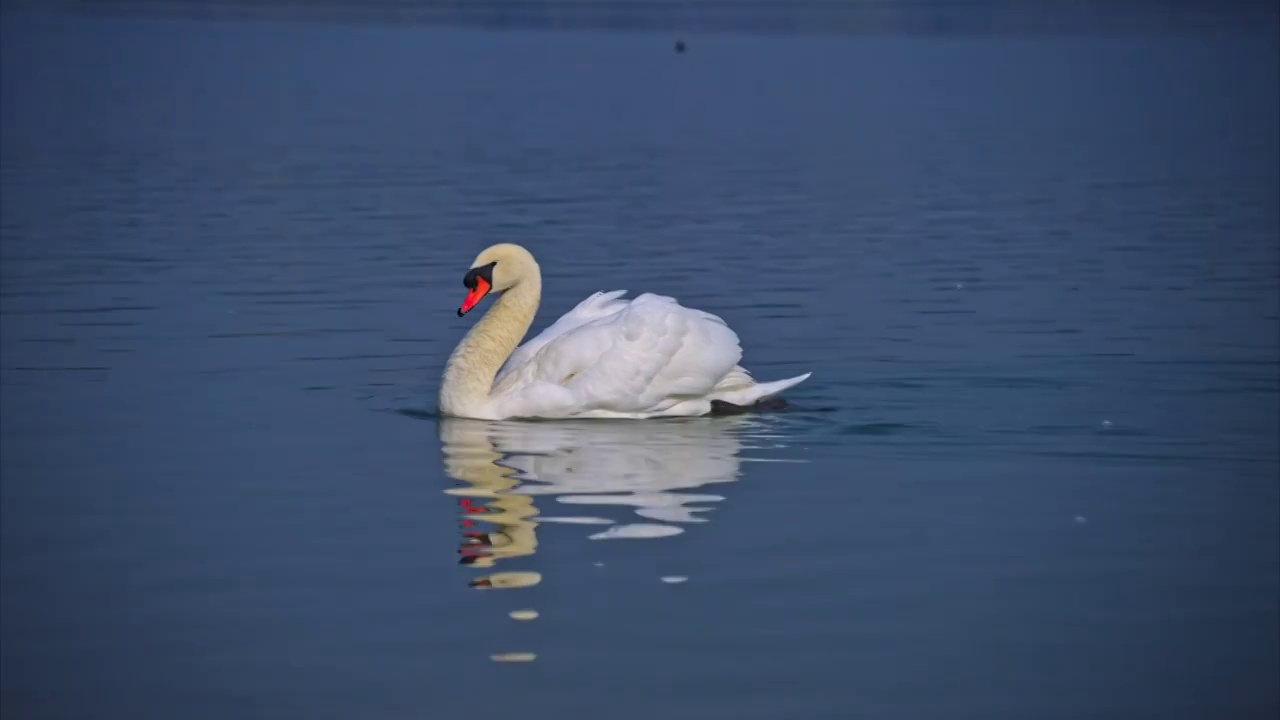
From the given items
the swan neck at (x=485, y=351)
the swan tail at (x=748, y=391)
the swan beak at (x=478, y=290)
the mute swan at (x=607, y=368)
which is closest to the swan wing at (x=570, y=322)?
the mute swan at (x=607, y=368)

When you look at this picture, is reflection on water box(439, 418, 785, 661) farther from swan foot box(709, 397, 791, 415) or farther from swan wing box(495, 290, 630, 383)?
swan wing box(495, 290, 630, 383)

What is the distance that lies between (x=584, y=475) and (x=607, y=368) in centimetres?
162

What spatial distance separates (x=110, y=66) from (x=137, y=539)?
7478 centimetres

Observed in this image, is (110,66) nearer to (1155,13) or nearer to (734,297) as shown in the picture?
(734,297)

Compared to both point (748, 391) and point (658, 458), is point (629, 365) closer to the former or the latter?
point (748, 391)

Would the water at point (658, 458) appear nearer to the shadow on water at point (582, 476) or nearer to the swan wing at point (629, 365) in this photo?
the shadow on water at point (582, 476)

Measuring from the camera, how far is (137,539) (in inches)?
470

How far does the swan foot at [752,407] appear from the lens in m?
15.4

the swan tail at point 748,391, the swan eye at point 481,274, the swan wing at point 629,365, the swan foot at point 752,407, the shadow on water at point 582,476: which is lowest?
the shadow on water at point 582,476

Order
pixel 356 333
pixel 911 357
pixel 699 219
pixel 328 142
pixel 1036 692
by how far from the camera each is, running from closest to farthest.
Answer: pixel 1036 692, pixel 911 357, pixel 356 333, pixel 699 219, pixel 328 142

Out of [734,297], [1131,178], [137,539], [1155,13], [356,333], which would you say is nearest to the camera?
[137,539]

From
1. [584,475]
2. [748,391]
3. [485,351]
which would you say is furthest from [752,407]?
[584,475]

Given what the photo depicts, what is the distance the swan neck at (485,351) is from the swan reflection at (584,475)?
15cm

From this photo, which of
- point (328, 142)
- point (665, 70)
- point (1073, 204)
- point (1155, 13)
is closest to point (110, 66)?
point (665, 70)
